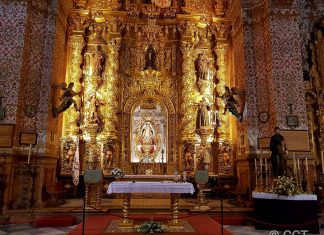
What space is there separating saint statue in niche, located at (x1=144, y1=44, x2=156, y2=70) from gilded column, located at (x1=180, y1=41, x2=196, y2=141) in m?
1.50

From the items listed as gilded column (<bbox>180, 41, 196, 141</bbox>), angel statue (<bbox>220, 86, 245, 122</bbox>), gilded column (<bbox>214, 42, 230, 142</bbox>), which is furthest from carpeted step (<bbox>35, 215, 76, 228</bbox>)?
gilded column (<bbox>214, 42, 230, 142</bbox>)

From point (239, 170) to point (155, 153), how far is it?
3.99 meters

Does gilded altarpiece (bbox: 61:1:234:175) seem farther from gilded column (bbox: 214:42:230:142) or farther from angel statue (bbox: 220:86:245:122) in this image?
angel statue (bbox: 220:86:245:122)

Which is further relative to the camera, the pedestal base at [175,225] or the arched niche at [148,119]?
the arched niche at [148,119]

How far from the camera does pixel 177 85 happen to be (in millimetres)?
14859

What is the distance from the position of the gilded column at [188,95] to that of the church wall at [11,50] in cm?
732

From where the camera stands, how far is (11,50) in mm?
10727

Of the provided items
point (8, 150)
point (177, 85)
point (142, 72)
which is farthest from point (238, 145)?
point (8, 150)

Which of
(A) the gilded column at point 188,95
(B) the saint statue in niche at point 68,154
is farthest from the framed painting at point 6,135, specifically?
(A) the gilded column at point 188,95

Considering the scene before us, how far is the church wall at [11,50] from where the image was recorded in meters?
10.5

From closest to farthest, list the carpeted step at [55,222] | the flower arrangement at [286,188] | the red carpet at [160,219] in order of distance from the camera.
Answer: the red carpet at [160,219] → the flower arrangement at [286,188] → the carpeted step at [55,222]

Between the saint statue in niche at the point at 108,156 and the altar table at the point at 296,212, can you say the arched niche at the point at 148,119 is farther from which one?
the altar table at the point at 296,212

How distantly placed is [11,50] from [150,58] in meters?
6.39

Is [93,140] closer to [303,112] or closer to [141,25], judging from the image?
[141,25]
